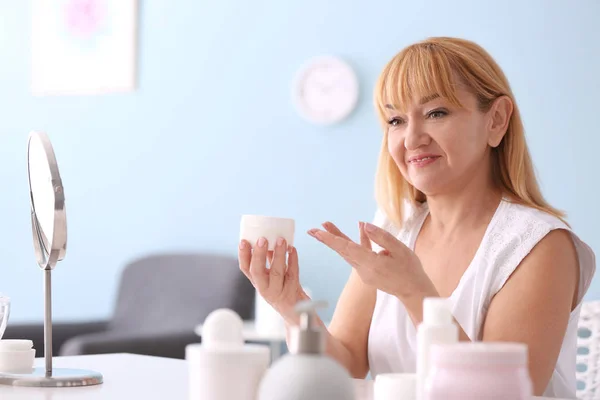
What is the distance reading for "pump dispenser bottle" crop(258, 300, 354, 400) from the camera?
889 millimetres

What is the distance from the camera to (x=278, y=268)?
1700mm

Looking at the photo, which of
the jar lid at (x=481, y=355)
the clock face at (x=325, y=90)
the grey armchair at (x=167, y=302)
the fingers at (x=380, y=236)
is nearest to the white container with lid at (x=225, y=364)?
the jar lid at (x=481, y=355)

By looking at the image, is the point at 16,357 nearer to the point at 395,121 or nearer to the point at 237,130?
the point at 395,121

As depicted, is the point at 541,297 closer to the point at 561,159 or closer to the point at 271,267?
the point at 271,267

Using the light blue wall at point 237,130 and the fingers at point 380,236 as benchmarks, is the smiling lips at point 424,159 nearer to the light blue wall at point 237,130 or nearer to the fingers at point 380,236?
the fingers at point 380,236

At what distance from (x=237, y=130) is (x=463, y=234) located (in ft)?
7.86

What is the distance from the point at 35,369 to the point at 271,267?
1.47 feet

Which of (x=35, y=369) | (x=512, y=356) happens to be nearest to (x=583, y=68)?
(x=35, y=369)

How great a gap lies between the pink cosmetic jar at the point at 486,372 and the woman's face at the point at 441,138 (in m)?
1.08

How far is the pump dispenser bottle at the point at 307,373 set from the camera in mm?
889

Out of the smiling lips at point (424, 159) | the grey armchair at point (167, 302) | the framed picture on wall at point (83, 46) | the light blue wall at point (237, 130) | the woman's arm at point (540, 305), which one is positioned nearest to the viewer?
the woman's arm at point (540, 305)

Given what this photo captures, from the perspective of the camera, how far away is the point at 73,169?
476cm

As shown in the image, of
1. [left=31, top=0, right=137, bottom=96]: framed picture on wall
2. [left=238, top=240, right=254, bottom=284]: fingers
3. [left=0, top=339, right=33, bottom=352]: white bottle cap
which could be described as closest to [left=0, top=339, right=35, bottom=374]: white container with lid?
[left=0, top=339, right=33, bottom=352]: white bottle cap

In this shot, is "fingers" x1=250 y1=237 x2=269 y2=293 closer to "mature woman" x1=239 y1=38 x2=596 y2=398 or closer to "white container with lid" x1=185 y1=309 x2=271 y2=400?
"mature woman" x1=239 y1=38 x2=596 y2=398
